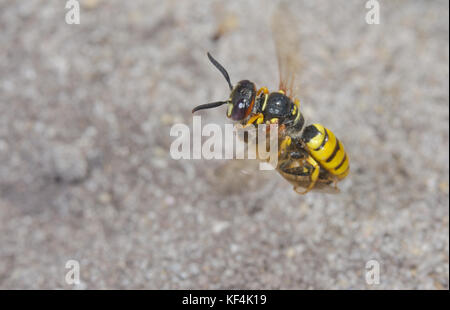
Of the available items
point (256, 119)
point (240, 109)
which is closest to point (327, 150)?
point (256, 119)

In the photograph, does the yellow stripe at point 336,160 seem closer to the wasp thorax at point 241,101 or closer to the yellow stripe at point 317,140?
the yellow stripe at point 317,140

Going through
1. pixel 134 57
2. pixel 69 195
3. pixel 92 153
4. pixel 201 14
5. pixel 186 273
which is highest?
pixel 201 14

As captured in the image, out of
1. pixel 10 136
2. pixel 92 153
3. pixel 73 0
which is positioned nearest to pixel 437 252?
pixel 92 153

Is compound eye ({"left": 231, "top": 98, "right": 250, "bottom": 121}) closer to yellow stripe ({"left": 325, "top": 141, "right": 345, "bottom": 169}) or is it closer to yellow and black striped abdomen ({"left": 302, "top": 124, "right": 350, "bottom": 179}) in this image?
yellow and black striped abdomen ({"left": 302, "top": 124, "right": 350, "bottom": 179})

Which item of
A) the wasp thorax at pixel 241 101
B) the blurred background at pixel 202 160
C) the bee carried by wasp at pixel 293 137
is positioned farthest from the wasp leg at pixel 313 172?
the wasp thorax at pixel 241 101

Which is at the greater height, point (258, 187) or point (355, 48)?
point (355, 48)

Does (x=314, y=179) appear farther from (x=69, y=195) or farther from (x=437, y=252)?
(x=69, y=195)

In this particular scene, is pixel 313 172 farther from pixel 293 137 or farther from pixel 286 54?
pixel 286 54
